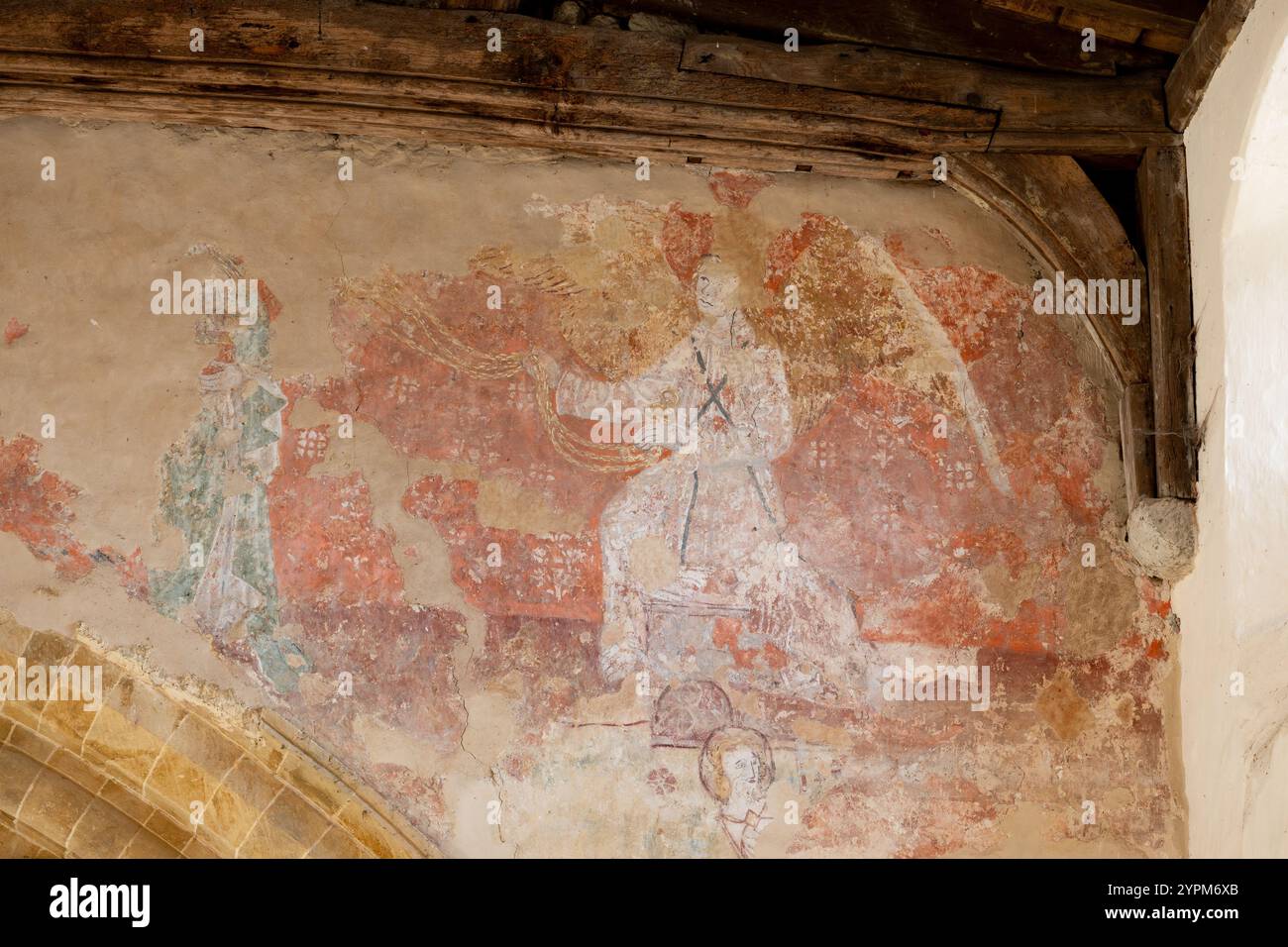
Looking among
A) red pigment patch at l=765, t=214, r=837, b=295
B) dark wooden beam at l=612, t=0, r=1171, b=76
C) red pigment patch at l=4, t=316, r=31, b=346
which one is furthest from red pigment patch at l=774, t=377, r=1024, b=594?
red pigment patch at l=4, t=316, r=31, b=346

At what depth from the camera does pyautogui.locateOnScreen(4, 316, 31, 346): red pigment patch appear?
18.1ft

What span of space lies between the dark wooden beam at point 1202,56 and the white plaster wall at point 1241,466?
5 cm

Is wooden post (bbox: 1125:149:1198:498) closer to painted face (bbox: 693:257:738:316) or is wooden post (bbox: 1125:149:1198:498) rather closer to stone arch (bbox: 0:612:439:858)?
painted face (bbox: 693:257:738:316)

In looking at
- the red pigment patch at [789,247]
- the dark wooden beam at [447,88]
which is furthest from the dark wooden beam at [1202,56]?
the red pigment patch at [789,247]

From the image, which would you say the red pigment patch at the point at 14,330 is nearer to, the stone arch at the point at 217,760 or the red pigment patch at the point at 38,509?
the red pigment patch at the point at 38,509

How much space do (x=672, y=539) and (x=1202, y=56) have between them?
8.66ft

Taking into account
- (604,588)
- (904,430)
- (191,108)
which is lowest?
(604,588)

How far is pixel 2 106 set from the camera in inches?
221

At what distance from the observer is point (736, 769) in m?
5.50

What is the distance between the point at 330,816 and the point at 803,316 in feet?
8.47

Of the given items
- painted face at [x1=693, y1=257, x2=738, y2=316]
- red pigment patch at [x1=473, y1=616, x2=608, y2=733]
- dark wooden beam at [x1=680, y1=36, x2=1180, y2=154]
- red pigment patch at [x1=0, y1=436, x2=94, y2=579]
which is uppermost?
dark wooden beam at [x1=680, y1=36, x2=1180, y2=154]

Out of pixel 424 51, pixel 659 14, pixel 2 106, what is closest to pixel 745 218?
pixel 659 14

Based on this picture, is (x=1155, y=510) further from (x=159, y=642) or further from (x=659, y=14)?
(x=159, y=642)

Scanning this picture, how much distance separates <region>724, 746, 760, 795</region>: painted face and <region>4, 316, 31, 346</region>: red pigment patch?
3.00m
